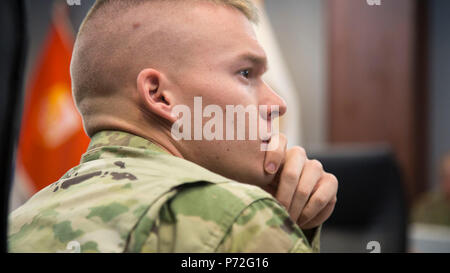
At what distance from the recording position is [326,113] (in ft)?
5.57

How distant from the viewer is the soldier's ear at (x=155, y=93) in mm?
519

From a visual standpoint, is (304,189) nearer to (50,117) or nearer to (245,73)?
(245,73)

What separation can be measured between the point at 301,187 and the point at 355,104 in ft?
4.72

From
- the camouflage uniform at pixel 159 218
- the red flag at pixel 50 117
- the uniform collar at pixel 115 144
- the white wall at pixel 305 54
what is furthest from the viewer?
the white wall at pixel 305 54

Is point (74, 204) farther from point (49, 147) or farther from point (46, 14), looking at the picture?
point (46, 14)

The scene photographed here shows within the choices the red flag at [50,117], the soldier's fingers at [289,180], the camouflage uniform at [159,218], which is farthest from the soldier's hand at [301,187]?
the red flag at [50,117]

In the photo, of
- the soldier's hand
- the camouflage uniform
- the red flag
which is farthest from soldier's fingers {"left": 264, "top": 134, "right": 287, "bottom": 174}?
the red flag

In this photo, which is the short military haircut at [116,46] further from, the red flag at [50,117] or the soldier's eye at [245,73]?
the red flag at [50,117]

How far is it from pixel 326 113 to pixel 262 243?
1.37 meters

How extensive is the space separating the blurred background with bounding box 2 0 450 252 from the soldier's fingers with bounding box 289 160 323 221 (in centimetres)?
15

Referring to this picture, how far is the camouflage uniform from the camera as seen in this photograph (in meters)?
0.39

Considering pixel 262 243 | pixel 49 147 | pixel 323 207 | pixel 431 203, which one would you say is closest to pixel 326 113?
pixel 431 203

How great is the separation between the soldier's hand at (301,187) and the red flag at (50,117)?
0.51m

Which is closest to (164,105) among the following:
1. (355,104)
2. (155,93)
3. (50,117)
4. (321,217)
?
(155,93)
